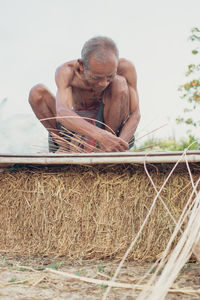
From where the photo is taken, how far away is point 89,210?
1598 mm

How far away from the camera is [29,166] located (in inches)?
67.7

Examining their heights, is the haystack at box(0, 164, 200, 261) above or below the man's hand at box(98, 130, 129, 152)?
below

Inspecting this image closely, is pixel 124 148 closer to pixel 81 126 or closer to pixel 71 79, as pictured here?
pixel 81 126

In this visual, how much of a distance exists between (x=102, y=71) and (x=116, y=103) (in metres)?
0.30

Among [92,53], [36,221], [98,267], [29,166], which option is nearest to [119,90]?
[92,53]

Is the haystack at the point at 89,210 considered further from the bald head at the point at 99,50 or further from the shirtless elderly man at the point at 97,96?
the bald head at the point at 99,50

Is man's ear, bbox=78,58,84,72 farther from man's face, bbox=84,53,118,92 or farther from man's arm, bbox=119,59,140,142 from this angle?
man's arm, bbox=119,59,140,142

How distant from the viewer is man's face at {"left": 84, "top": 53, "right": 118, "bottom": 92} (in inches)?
75.9

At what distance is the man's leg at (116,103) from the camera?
6.99 ft

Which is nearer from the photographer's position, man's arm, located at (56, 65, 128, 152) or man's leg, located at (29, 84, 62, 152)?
man's arm, located at (56, 65, 128, 152)

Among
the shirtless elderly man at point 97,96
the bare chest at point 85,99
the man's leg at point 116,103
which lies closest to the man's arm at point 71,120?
the shirtless elderly man at point 97,96

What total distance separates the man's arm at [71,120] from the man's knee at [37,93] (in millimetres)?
209

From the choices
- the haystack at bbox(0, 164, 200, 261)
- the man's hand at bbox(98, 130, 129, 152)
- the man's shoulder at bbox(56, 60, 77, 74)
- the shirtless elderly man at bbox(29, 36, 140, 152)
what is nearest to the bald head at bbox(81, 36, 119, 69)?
the shirtless elderly man at bbox(29, 36, 140, 152)

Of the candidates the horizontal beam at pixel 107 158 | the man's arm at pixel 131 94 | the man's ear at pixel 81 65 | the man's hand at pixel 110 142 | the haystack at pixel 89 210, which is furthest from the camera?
the man's arm at pixel 131 94
